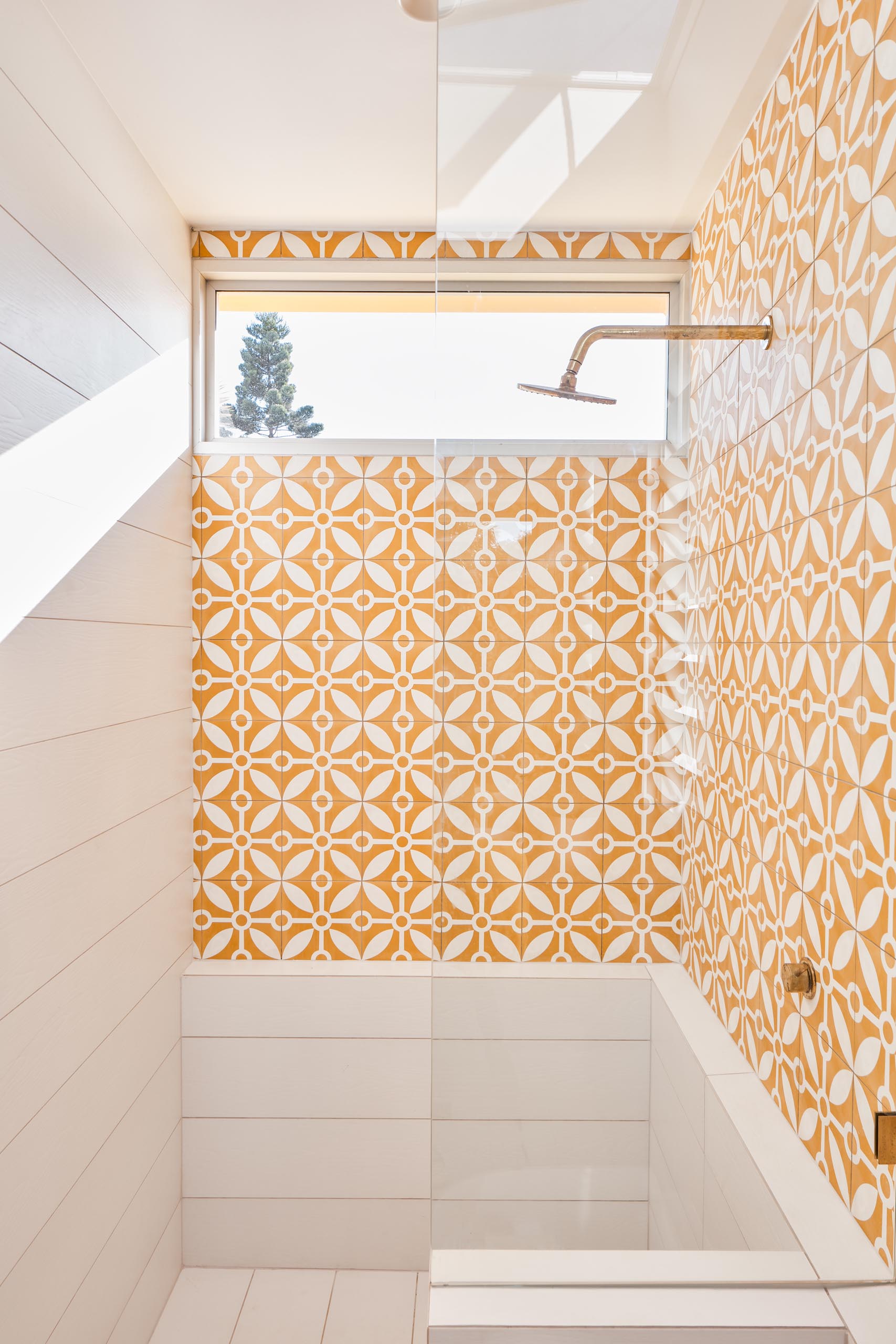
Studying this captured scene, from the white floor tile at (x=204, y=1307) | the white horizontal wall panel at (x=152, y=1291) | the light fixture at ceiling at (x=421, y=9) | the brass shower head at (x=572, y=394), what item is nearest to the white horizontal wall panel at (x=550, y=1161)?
the brass shower head at (x=572, y=394)

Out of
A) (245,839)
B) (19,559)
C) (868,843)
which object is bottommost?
(245,839)

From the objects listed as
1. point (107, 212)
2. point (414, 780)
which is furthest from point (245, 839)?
point (107, 212)

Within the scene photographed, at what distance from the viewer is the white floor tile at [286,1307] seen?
6.03 ft

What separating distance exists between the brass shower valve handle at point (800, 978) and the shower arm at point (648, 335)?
76 cm

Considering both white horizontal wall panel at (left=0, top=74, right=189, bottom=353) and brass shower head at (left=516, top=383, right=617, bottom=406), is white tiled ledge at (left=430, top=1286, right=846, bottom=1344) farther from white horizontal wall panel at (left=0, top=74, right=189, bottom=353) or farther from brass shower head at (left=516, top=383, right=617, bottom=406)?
white horizontal wall panel at (left=0, top=74, right=189, bottom=353)

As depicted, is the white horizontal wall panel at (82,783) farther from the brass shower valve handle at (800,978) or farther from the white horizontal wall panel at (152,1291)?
the brass shower valve handle at (800,978)

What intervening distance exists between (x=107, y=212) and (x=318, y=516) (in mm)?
801

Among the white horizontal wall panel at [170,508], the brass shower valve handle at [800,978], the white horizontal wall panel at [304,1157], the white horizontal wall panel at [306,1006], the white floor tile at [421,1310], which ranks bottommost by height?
the white floor tile at [421,1310]

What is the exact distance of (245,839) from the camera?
216 centimetres

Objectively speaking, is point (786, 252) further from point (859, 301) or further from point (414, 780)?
point (414, 780)

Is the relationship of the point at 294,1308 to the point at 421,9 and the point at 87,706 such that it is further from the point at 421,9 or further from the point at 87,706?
the point at 421,9

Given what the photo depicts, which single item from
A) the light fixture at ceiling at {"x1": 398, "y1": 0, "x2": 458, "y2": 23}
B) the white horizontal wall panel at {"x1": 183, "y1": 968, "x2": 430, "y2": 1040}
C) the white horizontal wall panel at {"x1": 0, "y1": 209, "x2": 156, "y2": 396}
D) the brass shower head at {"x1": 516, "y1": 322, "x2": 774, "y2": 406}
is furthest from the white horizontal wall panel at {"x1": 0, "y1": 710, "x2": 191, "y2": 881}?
the light fixture at ceiling at {"x1": 398, "y1": 0, "x2": 458, "y2": 23}

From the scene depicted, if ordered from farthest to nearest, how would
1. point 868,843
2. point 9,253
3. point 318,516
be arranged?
point 318,516, point 9,253, point 868,843

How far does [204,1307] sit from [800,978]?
1754 mm
